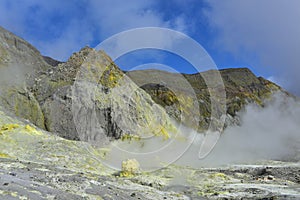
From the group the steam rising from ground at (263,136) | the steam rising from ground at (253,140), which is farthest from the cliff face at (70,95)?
the steam rising from ground at (263,136)

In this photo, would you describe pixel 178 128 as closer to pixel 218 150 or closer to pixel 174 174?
pixel 218 150

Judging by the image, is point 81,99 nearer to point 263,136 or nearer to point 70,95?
point 70,95

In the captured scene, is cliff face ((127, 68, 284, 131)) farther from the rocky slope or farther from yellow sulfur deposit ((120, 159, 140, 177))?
yellow sulfur deposit ((120, 159, 140, 177))

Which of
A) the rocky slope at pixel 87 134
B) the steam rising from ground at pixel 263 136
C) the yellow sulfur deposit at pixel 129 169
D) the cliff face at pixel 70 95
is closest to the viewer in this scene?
the rocky slope at pixel 87 134

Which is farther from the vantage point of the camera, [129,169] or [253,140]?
[253,140]

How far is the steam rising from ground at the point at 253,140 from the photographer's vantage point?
65.5 meters

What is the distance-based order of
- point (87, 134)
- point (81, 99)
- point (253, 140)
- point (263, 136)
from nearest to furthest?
point (87, 134)
point (81, 99)
point (253, 140)
point (263, 136)

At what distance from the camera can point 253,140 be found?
131125 millimetres

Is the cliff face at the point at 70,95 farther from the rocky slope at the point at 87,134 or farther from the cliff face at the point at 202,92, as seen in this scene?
the cliff face at the point at 202,92

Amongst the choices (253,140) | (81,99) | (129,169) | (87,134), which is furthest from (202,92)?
(129,169)

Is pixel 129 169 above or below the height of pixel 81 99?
below

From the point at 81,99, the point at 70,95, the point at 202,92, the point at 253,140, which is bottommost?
the point at 253,140

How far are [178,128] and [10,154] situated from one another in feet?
193

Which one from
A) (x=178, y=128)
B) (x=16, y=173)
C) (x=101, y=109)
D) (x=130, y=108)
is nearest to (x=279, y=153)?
(x=178, y=128)
